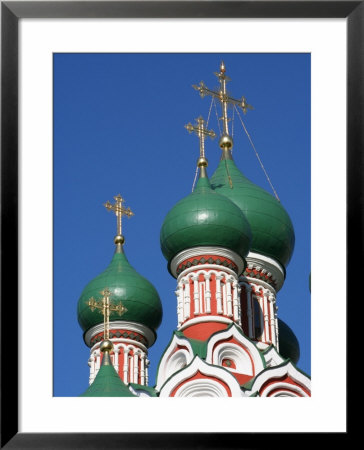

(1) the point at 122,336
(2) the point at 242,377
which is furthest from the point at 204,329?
(1) the point at 122,336

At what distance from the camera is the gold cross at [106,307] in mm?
13125

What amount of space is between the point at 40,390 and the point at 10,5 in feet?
4.03

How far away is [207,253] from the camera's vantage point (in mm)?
12766

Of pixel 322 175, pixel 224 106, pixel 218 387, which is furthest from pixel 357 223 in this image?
pixel 224 106

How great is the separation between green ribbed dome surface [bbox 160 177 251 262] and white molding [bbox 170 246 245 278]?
44 mm

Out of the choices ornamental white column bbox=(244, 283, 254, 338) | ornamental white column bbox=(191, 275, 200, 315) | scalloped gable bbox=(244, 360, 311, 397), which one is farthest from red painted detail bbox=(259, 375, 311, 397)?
ornamental white column bbox=(244, 283, 254, 338)

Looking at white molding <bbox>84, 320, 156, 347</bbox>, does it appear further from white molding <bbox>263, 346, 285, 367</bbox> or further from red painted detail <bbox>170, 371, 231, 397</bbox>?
red painted detail <bbox>170, 371, 231, 397</bbox>

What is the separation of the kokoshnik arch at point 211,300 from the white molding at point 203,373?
0.03 ft

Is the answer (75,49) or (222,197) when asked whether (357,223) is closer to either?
(75,49)

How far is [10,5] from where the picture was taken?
143 inches

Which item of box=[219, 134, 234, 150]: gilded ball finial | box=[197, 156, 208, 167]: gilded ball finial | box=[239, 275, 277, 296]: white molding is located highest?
box=[219, 134, 234, 150]: gilded ball finial

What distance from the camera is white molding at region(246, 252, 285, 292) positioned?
45.8 ft

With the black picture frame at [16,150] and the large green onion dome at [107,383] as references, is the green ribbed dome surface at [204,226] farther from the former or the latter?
the black picture frame at [16,150]

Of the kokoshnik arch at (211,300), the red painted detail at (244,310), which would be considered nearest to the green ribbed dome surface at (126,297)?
the kokoshnik arch at (211,300)
